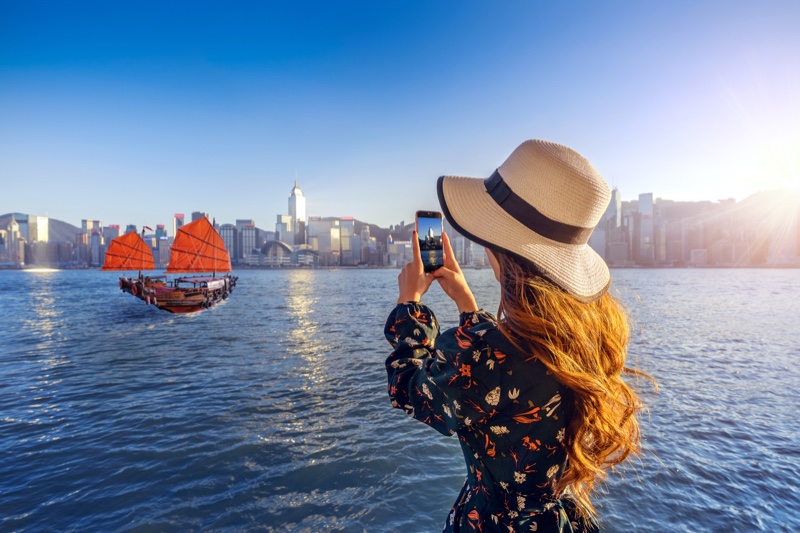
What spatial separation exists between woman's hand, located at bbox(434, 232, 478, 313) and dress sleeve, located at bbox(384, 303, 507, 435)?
0.15 meters

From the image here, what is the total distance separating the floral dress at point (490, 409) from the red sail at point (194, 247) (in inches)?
2009

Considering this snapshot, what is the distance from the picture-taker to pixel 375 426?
8.47 m

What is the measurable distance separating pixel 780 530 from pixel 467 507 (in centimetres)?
620

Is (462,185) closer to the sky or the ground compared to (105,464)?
closer to the sky

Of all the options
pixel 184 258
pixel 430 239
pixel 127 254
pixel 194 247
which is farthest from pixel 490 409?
pixel 127 254

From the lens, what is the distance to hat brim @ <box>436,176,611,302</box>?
1.39 meters

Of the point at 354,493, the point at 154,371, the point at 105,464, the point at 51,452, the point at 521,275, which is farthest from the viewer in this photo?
the point at 154,371

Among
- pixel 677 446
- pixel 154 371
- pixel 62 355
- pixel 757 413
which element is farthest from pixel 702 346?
pixel 62 355

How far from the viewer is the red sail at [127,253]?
5172 cm

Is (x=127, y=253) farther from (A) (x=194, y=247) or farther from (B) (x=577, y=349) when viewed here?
(B) (x=577, y=349)

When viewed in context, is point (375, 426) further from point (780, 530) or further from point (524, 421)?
point (524, 421)

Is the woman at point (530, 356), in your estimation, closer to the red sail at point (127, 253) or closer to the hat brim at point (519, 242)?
the hat brim at point (519, 242)

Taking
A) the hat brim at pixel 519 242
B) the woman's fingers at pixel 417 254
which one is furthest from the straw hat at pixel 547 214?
the woman's fingers at pixel 417 254

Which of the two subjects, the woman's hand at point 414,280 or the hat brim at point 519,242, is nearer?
the hat brim at point 519,242
